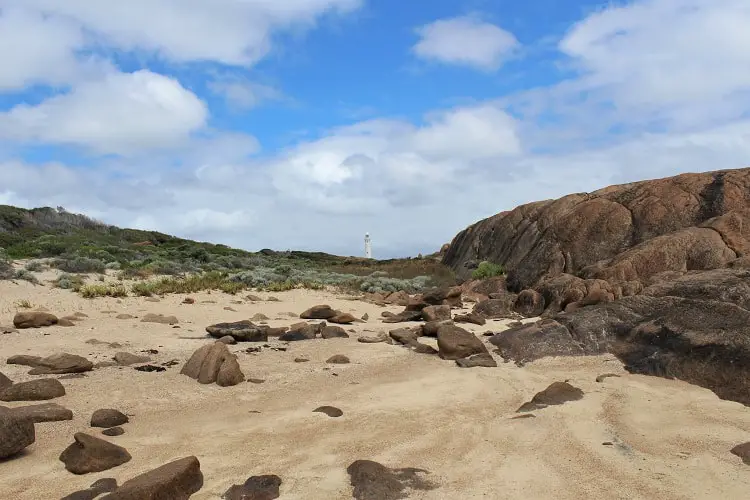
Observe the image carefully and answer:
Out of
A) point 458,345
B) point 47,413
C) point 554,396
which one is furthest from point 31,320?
point 554,396

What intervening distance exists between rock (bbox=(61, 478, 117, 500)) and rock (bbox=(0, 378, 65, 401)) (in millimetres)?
2515

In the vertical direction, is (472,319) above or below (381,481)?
above

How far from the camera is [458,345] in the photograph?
852 centimetres

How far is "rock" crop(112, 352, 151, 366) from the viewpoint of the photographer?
7.96 m

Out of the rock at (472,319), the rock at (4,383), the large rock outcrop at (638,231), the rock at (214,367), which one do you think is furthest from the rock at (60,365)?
the large rock outcrop at (638,231)

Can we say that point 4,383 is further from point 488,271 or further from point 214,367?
point 488,271

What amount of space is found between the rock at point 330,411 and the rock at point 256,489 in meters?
1.59

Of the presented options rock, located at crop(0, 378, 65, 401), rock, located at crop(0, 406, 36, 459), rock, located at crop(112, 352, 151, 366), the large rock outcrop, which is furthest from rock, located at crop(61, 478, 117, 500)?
the large rock outcrop

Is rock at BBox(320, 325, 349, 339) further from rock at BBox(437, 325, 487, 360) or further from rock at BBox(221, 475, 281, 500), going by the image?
rock at BBox(221, 475, 281, 500)

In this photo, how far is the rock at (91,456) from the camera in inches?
173

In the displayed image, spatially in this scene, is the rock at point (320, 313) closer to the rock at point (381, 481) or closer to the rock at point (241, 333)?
the rock at point (241, 333)

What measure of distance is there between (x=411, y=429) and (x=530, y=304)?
311 inches

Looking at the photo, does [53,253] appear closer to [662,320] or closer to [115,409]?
[115,409]

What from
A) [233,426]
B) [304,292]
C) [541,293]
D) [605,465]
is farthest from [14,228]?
[605,465]
